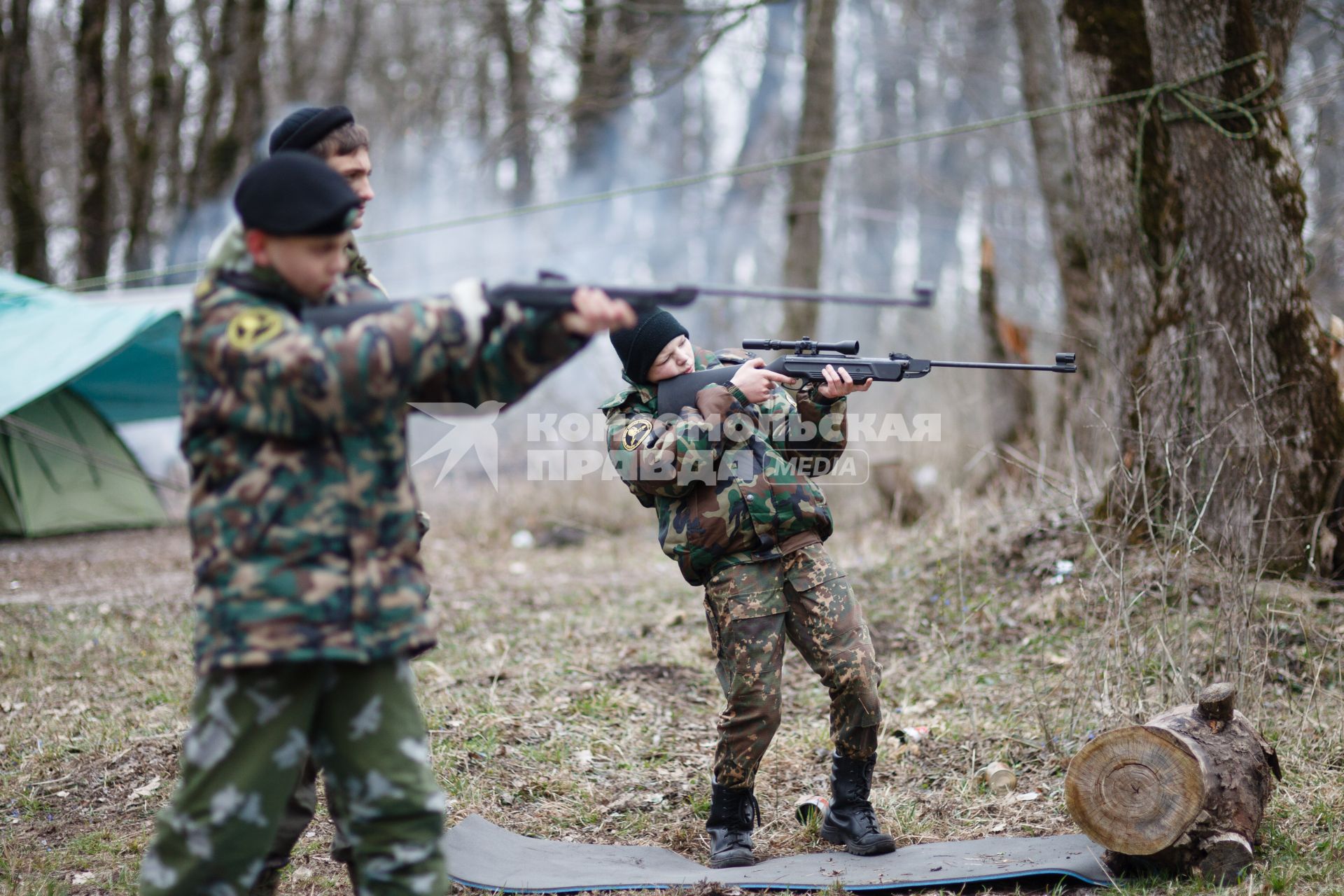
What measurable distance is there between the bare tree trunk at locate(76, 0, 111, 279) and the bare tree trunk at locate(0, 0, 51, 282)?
55cm

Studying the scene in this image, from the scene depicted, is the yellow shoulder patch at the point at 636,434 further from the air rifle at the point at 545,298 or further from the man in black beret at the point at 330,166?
the air rifle at the point at 545,298

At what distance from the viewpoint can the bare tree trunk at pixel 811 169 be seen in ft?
39.9

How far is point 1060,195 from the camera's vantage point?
9898 millimetres

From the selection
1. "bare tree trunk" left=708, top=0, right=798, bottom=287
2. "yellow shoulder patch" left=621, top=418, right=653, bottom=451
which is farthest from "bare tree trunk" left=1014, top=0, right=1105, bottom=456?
"bare tree trunk" left=708, top=0, right=798, bottom=287

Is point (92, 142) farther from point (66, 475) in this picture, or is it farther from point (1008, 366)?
point (1008, 366)

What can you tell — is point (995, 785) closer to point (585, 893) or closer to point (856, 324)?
point (585, 893)

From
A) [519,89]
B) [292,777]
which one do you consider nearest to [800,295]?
[292,777]

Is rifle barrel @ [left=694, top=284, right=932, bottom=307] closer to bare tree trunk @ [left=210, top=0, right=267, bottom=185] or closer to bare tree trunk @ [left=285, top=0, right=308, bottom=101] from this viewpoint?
bare tree trunk @ [left=210, top=0, right=267, bottom=185]

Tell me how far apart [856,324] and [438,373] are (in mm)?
21973

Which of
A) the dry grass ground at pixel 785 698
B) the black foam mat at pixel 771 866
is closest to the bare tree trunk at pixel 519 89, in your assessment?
the dry grass ground at pixel 785 698

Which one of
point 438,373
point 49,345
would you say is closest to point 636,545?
point 49,345

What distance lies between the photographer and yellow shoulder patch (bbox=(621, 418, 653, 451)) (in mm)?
3705

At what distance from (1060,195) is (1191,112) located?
419cm

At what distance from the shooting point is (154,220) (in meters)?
24.2
